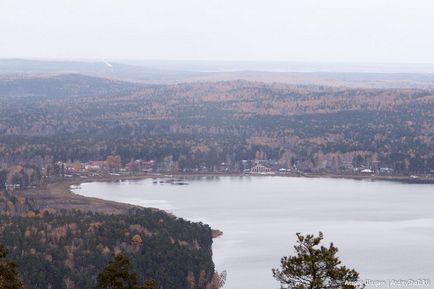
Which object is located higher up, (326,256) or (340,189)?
(326,256)

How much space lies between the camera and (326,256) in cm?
2011

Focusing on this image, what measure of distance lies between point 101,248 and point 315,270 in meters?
30.0

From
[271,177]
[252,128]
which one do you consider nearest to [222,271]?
[271,177]

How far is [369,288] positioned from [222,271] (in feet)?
25.8

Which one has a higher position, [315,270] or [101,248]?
[315,270]

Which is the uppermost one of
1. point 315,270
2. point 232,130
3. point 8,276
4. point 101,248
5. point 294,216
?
point 315,270

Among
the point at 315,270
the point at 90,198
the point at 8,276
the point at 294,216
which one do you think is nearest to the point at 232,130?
the point at 90,198

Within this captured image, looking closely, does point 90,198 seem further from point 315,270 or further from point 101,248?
point 315,270

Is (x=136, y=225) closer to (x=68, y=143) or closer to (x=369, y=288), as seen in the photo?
(x=369, y=288)

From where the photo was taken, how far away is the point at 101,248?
49250 millimetres

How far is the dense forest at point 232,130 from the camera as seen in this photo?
371 feet

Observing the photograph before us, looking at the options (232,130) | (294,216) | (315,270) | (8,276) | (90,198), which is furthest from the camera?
(232,130)

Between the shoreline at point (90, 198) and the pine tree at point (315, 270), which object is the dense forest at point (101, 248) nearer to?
the shoreline at point (90, 198)

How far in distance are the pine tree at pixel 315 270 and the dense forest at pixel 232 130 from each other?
74685mm
